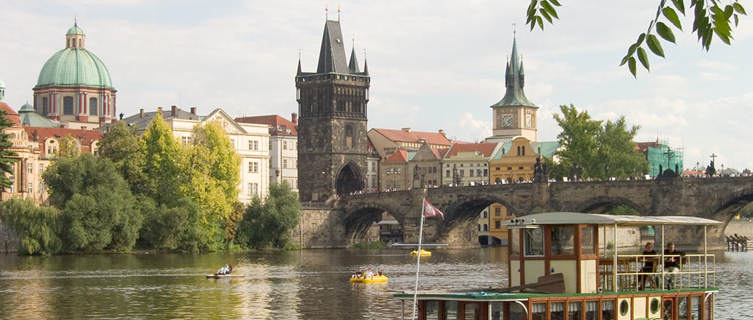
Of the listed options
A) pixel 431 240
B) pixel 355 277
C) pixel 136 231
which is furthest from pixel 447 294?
pixel 431 240

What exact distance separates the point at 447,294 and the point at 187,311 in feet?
85.6

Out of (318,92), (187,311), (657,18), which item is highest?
(318,92)

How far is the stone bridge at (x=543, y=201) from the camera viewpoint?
108 m

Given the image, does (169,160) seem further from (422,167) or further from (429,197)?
(422,167)

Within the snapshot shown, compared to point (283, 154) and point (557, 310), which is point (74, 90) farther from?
point (557, 310)

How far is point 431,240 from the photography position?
131625 mm

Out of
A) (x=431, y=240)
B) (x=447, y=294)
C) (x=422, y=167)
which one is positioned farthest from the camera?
(x=422, y=167)

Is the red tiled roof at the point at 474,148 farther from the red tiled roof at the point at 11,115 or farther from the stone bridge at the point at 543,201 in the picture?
the red tiled roof at the point at 11,115

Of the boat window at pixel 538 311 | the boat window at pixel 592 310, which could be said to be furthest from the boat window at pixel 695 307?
the boat window at pixel 538 311

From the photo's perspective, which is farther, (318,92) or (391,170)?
(391,170)

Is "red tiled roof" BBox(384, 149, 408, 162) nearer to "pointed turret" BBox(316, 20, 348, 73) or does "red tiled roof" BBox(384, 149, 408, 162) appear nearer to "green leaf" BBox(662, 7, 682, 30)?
"pointed turret" BBox(316, 20, 348, 73)

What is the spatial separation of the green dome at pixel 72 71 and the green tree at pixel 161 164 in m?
56.6

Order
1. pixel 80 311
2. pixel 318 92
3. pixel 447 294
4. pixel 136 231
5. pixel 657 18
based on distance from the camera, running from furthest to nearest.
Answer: pixel 318 92, pixel 136 231, pixel 80 311, pixel 447 294, pixel 657 18

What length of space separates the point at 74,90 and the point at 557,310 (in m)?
146
